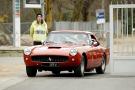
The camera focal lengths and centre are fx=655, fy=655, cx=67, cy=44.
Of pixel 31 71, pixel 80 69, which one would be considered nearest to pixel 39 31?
pixel 31 71

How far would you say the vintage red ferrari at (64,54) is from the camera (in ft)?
64.1

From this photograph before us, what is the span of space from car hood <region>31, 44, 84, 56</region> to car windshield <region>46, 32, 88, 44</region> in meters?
0.66

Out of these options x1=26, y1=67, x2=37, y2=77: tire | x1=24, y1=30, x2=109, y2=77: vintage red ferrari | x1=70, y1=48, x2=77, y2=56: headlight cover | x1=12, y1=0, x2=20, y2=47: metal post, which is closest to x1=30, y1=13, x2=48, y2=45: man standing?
x1=24, y1=30, x2=109, y2=77: vintage red ferrari

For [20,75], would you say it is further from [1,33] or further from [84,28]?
[84,28]

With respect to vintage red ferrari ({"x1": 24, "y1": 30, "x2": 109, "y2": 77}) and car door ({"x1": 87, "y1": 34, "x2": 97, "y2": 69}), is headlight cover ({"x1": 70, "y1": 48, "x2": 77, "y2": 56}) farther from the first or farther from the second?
car door ({"x1": 87, "y1": 34, "x2": 97, "y2": 69})

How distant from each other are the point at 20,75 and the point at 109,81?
3774 mm

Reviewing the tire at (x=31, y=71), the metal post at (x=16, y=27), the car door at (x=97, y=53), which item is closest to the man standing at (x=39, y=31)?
the car door at (x=97, y=53)

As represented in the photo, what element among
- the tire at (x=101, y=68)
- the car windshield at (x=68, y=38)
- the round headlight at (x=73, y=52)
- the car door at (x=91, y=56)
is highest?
the car windshield at (x=68, y=38)

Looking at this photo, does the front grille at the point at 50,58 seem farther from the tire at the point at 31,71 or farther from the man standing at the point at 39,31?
the man standing at the point at 39,31

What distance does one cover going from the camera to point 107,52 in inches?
914

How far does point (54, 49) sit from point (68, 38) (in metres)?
1.37

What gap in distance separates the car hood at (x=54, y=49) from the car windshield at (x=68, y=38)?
2.17ft

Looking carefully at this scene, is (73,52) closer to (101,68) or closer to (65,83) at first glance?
(65,83)

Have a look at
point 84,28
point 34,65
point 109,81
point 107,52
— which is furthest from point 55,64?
point 84,28
